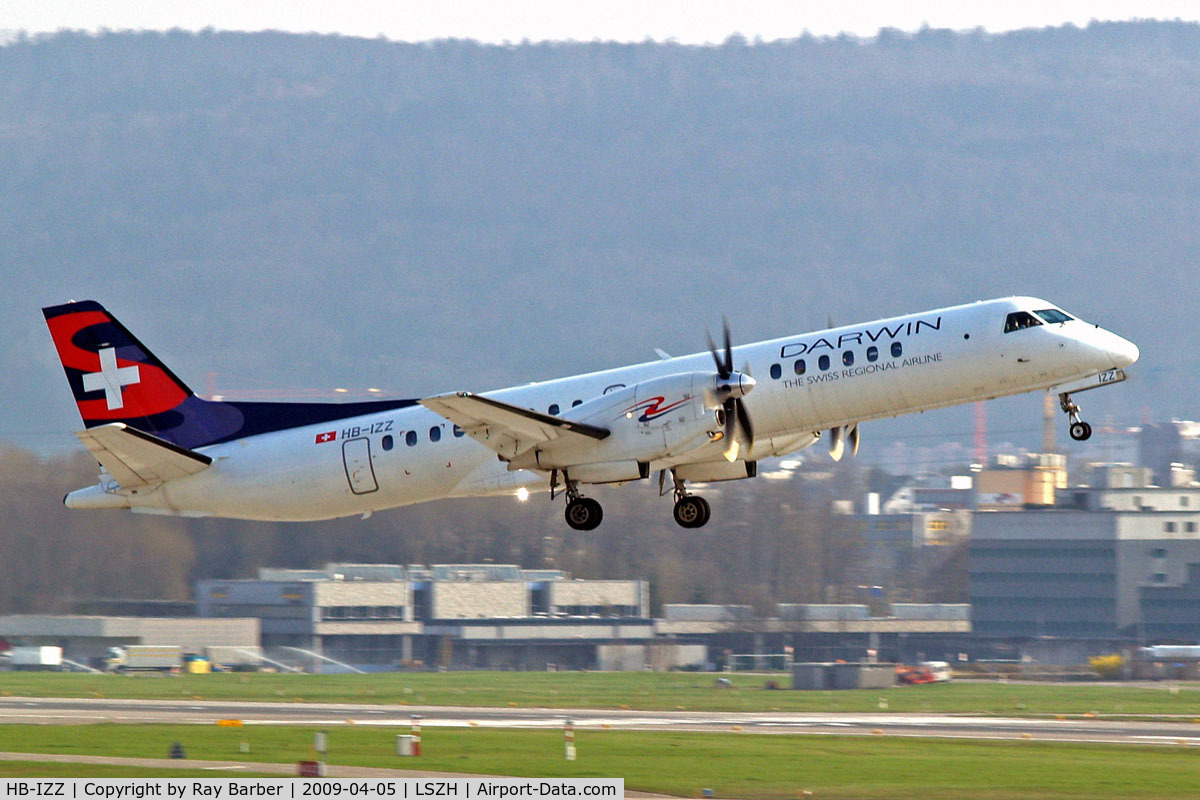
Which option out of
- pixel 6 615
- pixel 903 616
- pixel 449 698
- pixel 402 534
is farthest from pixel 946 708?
pixel 6 615

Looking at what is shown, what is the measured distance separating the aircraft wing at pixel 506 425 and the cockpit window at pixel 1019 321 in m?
8.04

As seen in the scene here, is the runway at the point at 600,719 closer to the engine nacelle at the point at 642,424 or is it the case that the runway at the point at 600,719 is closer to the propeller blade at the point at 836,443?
the propeller blade at the point at 836,443

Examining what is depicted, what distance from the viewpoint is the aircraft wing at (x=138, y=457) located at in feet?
102

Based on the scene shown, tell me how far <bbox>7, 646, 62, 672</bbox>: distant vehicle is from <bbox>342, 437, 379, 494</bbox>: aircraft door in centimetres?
3595

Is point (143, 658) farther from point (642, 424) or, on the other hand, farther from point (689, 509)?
point (642, 424)

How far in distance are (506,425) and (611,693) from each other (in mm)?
32019

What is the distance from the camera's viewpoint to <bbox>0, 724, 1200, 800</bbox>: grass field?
32.3 m

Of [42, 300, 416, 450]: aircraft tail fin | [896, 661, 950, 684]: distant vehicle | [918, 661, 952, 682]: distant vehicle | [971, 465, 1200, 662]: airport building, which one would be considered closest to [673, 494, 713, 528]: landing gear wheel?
[42, 300, 416, 450]: aircraft tail fin

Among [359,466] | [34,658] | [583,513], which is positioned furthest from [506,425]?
[34,658]

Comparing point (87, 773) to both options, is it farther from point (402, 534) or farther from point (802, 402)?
point (402, 534)

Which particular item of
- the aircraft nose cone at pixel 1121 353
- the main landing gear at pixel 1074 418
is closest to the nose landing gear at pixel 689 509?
the main landing gear at pixel 1074 418

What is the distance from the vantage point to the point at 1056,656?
83.9m

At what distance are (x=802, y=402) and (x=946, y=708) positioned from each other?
96.9 feet

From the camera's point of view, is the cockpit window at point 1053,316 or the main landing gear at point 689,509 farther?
the main landing gear at point 689,509
